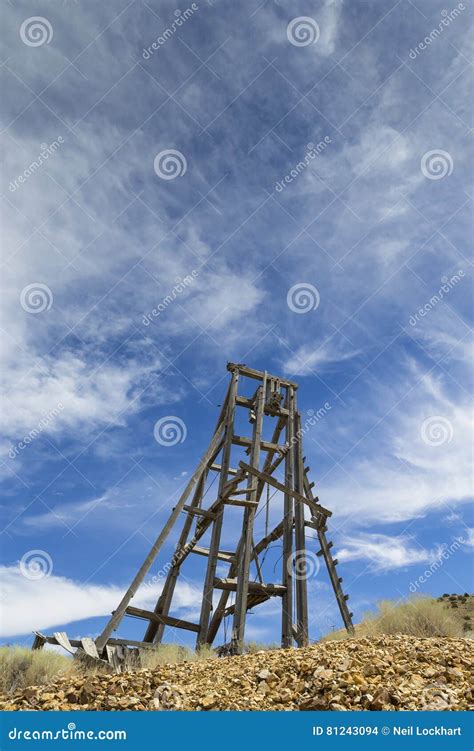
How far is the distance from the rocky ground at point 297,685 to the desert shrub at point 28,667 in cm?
73

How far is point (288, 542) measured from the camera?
14.4 metres

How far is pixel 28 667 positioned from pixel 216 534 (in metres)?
5.55

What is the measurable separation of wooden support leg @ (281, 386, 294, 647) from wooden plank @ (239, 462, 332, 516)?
1.52 feet

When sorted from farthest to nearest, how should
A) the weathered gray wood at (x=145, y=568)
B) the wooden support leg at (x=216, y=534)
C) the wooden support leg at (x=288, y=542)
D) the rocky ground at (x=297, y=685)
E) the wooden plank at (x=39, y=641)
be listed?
the wooden support leg at (x=288, y=542), the wooden support leg at (x=216, y=534), the weathered gray wood at (x=145, y=568), the wooden plank at (x=39, y=641), the rocky ground at (x=297, y=685)

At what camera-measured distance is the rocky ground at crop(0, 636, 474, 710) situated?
6555mm

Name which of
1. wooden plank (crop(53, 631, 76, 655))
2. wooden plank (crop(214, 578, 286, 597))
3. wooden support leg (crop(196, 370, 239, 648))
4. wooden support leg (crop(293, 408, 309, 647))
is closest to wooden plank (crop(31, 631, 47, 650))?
wooden plank (crop(53, 631, 76, 655))

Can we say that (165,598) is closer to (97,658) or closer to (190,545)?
(190,545)

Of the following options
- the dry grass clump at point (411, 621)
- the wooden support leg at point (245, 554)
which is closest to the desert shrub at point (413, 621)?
the dry grass clump at point (411, 621)

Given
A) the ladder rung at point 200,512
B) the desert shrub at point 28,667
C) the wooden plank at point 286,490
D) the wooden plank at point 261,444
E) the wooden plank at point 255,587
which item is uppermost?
the wooden plank at point 261,444

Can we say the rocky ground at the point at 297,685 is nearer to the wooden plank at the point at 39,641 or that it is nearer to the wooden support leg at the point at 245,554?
the wooden plank at the point at 39,641

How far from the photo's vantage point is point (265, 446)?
15336 millimetres

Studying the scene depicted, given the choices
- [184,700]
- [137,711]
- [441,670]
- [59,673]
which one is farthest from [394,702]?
[59,673]

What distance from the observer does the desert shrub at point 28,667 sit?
338 inches

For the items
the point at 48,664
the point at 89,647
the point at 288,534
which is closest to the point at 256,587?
the point at 288,534
